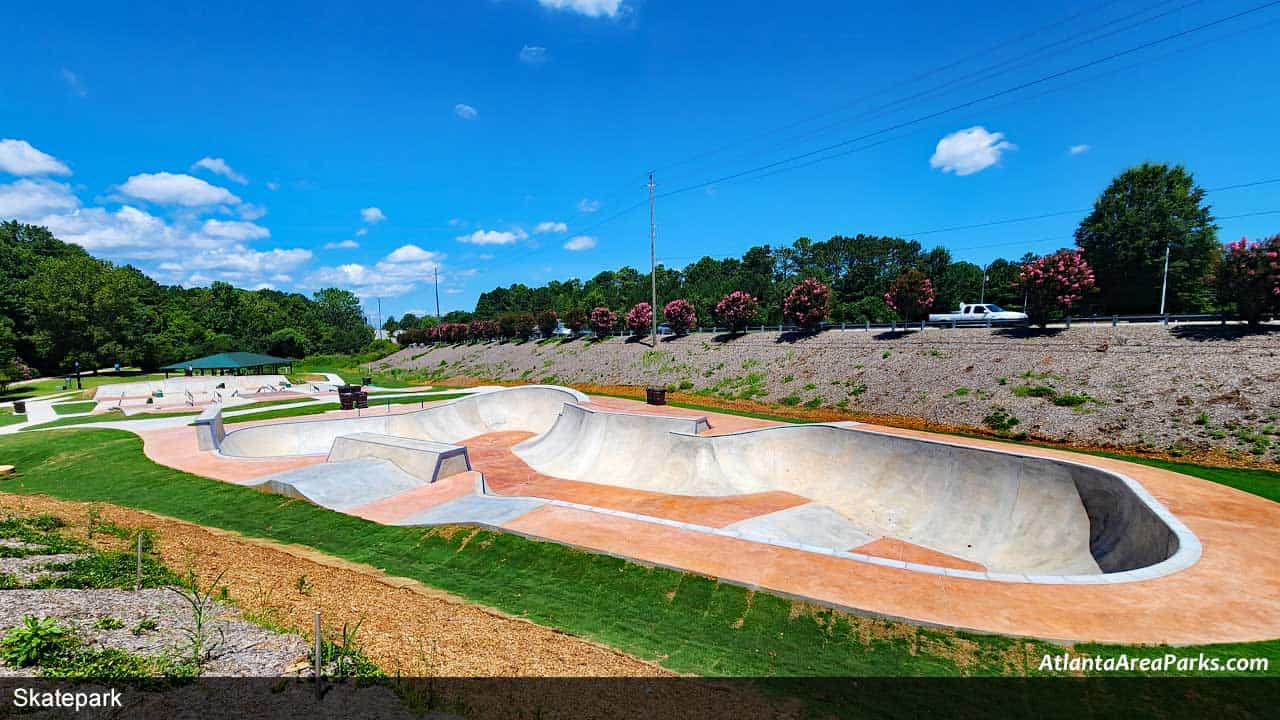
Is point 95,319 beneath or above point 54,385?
above

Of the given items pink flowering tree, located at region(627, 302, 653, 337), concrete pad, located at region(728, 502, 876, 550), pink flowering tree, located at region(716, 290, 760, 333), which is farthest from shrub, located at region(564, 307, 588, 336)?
concrete pad, located at region(728, 502, 876, 550)

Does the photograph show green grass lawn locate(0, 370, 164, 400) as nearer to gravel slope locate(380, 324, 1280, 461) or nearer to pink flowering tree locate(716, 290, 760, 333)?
gravel slope locate(380, 324, 1280, 461)

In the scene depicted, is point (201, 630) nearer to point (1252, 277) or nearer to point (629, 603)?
point (629, 603)

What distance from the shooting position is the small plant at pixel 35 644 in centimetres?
490

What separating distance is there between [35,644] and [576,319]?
2117 inches

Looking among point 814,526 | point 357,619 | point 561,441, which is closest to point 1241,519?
point 814,526

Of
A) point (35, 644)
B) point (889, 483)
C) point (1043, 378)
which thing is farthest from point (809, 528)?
point (1043, 378)

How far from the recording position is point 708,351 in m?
42.4

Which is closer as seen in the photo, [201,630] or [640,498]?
[201,630]

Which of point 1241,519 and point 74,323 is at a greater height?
point 74,323

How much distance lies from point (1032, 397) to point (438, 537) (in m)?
25.0

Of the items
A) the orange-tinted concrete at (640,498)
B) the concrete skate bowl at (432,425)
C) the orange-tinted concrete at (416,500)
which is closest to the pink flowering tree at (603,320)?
the concrete skate bowl at (432,425)

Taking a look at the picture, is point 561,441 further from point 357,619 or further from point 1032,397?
point 1032,397

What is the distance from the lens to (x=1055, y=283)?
1050 inches
